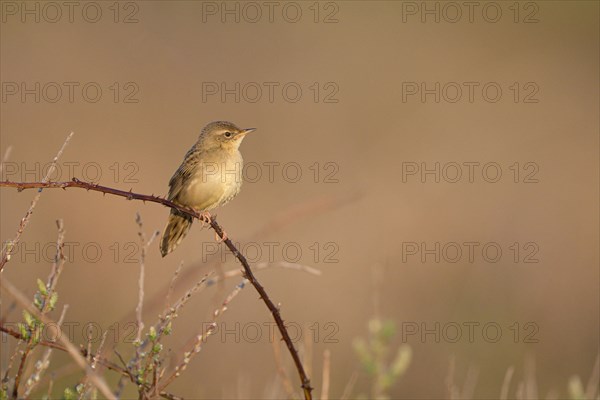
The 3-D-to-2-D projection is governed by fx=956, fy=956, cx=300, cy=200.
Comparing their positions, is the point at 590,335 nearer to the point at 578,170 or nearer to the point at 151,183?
the point at 578,170

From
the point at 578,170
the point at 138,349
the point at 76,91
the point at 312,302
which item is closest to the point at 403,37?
the point at 578,170

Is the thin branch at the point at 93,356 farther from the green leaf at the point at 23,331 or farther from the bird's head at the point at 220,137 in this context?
the bird's head at the point at 220,137

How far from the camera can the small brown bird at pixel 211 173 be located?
631cm

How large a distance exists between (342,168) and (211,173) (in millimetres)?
6603

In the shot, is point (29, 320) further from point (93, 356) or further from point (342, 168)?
point (342, 168)

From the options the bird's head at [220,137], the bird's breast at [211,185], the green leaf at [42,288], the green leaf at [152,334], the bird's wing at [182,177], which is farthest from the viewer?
the bird's head at [220,137]

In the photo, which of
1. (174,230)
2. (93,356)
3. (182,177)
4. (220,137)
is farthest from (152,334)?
(220,137)

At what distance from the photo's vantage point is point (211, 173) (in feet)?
20.9

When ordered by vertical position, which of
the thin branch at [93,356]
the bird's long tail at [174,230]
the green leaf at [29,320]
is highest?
the bird's long tail at [174,230]

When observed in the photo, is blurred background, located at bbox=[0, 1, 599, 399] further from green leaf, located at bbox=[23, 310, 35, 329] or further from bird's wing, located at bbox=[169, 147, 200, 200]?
green leaf, located at bbox=[23, 310, 35, 329]

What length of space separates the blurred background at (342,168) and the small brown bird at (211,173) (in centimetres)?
196

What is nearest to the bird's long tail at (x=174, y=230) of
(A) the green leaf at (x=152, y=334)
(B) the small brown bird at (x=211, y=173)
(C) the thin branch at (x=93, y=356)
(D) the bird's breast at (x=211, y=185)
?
(B) the small brown bird at (x=211, y=173)

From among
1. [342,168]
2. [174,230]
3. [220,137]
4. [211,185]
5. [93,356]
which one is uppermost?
[342,168]

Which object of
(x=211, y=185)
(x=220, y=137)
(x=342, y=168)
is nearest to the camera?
(x=211, y=185)
